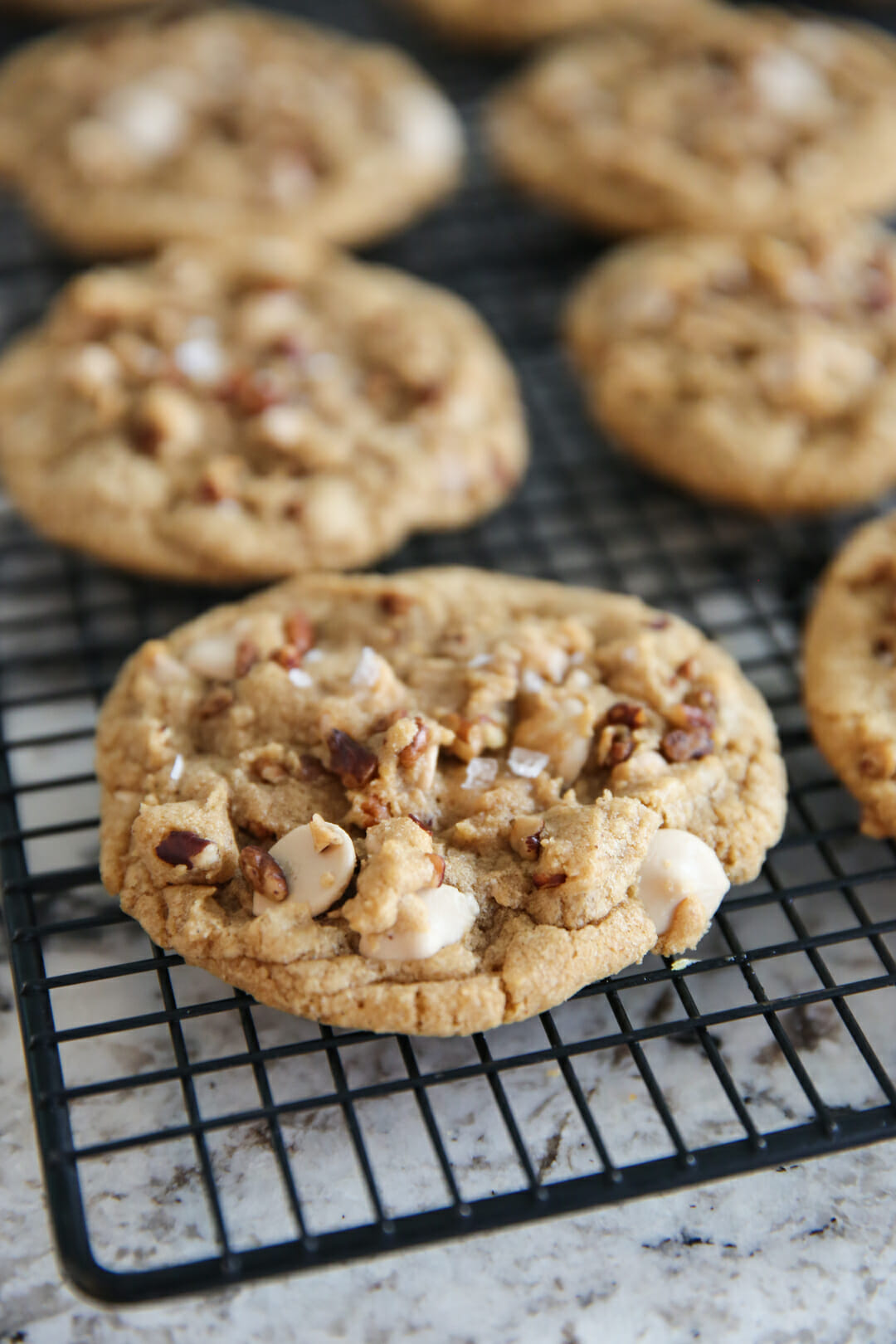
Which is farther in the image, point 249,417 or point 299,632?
point 249,417

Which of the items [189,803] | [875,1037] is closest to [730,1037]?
[875,1037]

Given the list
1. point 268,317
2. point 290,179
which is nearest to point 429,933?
point 268,317

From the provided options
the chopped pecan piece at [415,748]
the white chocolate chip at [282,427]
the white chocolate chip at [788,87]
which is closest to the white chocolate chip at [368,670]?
the chopped pecan piece at [415,748]

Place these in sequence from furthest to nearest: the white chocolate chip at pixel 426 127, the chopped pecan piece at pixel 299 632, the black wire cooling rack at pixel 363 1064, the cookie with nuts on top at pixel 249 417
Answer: the white chocolate chip at pixel 426 127 < the cookie with nuts on top at pixel 249 417 < the chopped pecan piece at pixel 299 632 < the black wire cooling rack at pixel 363 1064

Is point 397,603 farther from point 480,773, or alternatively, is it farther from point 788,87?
point 788,87

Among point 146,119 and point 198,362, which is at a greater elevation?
point 146,119

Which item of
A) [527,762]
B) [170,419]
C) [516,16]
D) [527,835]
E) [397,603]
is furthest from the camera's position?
[516,16]

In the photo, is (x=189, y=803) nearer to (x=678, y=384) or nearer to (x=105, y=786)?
(x=105, y=786)

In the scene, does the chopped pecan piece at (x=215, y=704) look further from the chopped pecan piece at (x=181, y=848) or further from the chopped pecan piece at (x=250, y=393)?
the chopped pecan piece at (x=250, y=393)
